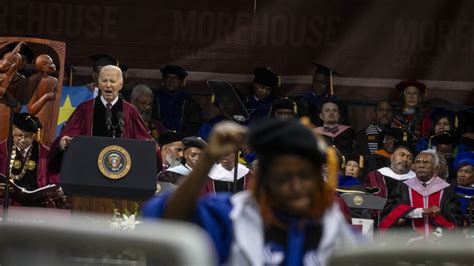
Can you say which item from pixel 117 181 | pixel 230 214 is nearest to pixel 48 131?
pixel 117 181

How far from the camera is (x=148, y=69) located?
15781 millimetres

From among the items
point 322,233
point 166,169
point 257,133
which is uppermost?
point 257,133

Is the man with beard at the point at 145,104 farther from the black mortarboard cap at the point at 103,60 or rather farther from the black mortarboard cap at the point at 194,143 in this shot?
the black mortarboard cap at the point at 194,143

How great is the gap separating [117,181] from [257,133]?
6561 mm

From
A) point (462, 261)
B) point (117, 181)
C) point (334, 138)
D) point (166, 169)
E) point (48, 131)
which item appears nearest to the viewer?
point (462, 261)

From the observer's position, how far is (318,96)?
1520 centimetres

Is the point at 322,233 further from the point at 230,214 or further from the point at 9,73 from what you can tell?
the point at 9,73

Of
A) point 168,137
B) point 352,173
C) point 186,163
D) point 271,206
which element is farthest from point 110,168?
point 271,206

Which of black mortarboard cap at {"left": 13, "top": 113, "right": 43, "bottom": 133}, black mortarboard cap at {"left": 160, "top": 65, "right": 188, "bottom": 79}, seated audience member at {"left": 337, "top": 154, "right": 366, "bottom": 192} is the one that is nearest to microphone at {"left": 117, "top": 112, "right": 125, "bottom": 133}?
black mortarboard cap at {"left": 13, "top": 113, "right": 43, "bottom": 133}

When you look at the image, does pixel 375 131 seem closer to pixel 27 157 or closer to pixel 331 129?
pixel 331 129

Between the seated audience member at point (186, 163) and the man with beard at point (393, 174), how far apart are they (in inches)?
74.4

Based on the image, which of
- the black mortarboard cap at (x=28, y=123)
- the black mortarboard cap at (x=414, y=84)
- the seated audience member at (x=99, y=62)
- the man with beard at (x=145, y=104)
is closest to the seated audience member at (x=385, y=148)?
the black mortarboard cap at (x=414, y=84)

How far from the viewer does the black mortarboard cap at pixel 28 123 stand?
12.8 m

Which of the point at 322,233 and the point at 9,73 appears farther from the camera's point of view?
the point at 9,73
